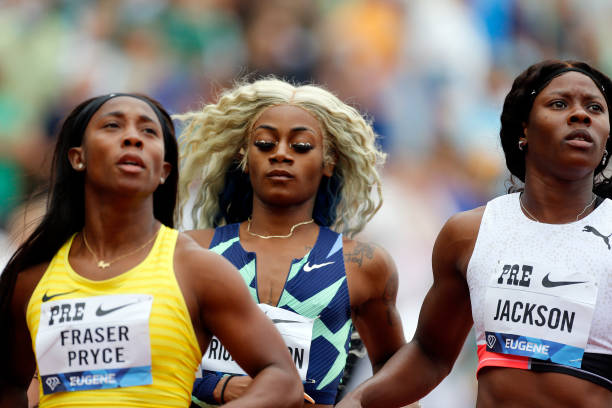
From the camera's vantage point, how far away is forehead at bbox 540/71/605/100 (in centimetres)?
387

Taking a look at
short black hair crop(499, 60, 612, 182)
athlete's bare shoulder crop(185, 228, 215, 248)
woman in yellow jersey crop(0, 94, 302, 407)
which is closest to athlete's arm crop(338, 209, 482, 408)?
short black hair crop(499, 60, 612, 182)

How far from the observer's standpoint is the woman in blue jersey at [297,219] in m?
4.24

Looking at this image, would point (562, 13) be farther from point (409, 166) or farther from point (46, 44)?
point (46, 44)

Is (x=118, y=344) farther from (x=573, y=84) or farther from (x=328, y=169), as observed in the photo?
(x=573, y=84)

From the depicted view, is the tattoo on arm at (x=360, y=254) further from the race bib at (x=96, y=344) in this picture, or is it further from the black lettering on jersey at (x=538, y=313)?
the race bib at (x=96, y=344)

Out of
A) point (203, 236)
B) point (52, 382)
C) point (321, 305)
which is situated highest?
point (203, 236)

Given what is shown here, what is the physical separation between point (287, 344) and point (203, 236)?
0.79 m

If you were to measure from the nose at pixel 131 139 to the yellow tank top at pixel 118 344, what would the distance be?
47 centimetres

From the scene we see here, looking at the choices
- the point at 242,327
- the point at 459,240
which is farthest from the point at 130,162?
the point at 459,240

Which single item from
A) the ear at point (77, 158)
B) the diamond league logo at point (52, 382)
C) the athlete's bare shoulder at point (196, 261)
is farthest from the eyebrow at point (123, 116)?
A: the diamond league logo at point (52, 382)

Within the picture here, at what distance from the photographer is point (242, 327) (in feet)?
10.6

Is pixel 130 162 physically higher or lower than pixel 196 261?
Result: higher

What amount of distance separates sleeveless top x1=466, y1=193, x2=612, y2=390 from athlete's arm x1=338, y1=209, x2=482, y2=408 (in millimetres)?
118

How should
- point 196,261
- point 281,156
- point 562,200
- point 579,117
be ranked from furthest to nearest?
point 281,156
point 562,200
point 579,117
point 196,261
